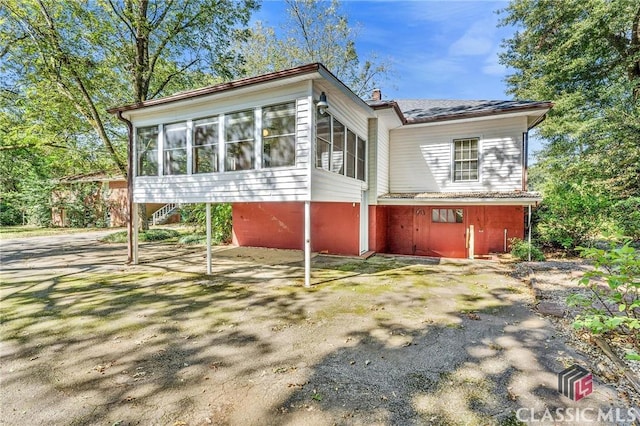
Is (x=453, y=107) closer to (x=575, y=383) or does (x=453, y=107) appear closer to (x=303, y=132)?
(x=303, y=132)

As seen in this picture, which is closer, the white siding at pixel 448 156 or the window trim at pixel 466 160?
the white siding at pixel 448 156

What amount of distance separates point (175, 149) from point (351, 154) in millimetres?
5003

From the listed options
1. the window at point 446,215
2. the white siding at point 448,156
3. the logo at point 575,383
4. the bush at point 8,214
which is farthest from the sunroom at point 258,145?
the bush at point 8,214

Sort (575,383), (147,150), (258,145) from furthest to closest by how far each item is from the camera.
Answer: (147,150), (258,145), (575,383)

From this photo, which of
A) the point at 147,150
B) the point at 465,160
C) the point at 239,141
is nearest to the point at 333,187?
the point at 239,141

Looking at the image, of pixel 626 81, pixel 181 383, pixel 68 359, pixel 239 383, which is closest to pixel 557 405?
pixel 239 383

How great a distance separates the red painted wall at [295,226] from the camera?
10156mm

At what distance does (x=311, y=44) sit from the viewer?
19.2m

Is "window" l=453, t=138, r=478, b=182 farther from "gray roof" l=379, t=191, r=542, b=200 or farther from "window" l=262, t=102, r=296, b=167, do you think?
"window" l=262, t=102, r=296, b=167

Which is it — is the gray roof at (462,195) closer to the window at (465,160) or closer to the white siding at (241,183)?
the window at (465,160)

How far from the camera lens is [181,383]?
3025mm

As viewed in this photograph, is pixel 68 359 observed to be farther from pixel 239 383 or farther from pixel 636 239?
pixel 636 239

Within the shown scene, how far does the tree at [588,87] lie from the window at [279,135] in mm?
10175

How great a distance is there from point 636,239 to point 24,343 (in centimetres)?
1643
